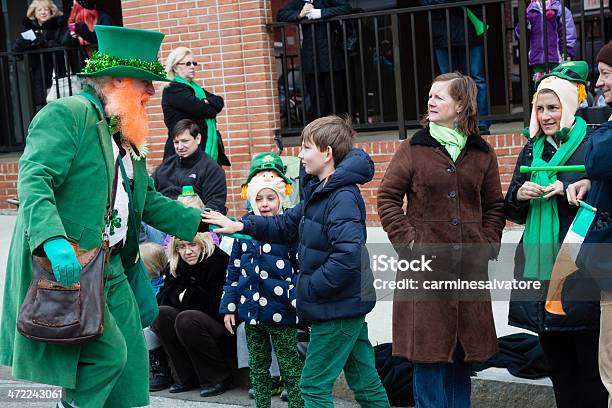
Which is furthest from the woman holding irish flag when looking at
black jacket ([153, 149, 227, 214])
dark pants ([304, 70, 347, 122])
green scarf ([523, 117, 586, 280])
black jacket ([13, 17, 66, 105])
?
black jacket ([13, 17, 66, 105])

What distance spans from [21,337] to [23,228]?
0.48 m

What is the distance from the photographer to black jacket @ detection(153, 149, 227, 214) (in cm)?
766

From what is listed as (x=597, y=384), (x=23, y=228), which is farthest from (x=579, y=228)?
(x=23, y=228)

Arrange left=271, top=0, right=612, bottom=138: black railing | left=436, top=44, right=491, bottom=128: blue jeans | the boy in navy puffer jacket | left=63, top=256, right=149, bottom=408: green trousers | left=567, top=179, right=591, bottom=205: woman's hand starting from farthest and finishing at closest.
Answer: left=436, top=44, right=491, bottom=128: blue jeans < left=271, top=0, right=612, bottom=138: black railing < the boy in navy puffer jacket < left=567, top=179, right=591, bottom=205: woman's hand < left=63, top=256, right=149, bottom=408: green trousers

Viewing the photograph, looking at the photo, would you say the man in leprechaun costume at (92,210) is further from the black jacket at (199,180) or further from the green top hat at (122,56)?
the black jacket at (199,180)

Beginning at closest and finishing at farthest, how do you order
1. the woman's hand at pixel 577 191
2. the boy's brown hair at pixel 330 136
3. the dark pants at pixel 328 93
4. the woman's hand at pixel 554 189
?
the woman's hand at pixel 577 191
the woman's hand at pixel 554 189
the boy's brown hair at pixel 330 136
the dark pants at pixel 328 93

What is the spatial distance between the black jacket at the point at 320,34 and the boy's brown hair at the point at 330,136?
4888mm

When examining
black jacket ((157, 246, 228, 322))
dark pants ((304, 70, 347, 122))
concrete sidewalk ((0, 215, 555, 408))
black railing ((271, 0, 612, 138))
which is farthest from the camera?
dark pants ((304, 70, 347, 122))

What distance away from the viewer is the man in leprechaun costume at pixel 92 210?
13.8 feet

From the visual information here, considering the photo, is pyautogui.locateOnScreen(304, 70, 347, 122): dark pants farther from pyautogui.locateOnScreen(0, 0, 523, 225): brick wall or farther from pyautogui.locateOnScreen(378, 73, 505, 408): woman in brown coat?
pyautogui.locateOnScreen(378, 73, 505, 408): woman in brown coat

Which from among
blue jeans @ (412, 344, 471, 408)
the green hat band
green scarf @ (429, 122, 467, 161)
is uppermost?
the green hat band

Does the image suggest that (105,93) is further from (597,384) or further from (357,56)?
(357,56)

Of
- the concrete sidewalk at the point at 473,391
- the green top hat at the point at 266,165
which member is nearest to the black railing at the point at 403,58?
the concrete sidewalk at the point at 473,391

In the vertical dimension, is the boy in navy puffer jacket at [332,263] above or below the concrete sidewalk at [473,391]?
above
